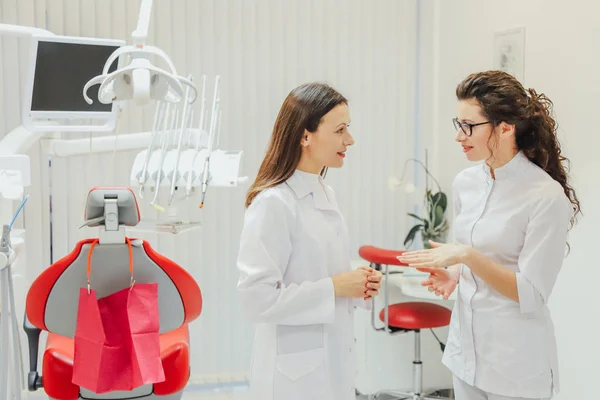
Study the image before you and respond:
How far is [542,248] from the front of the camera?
5.68 ft

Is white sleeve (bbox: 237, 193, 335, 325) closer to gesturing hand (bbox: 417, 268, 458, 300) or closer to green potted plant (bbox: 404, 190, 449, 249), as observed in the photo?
gesturing hand (bbox: 417, 268, 458, 300)

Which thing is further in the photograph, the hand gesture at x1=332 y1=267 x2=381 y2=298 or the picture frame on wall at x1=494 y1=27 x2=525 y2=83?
the picture frame on wall at x1=494 y1=27 x2=525 y2=83

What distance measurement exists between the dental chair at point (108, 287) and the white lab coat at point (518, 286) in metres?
0.80

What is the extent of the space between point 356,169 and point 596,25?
166 centimetres

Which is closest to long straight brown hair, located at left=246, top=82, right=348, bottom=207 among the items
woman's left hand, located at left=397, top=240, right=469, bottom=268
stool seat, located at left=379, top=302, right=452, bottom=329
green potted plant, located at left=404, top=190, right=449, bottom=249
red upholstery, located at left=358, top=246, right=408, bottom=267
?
woman's left hand, located at left=397, top=240, right=469, bottom=268

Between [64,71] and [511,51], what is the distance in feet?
6.66

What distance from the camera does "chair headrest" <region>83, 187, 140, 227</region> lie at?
1.76 m

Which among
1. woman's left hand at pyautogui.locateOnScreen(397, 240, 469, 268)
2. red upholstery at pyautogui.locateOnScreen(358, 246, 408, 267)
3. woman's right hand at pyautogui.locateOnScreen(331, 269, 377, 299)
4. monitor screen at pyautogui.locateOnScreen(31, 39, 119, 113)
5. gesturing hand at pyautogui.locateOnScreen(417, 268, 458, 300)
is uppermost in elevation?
monitor screen at pyautogui.locateOnScreen(31, 39, 119, 113)

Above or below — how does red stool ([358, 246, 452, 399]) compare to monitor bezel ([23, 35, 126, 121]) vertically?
below

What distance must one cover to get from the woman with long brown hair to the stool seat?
128 centimetres

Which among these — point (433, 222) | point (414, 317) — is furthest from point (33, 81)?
point (433, 222)

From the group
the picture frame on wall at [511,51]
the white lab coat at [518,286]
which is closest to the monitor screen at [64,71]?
the white lab coat at [518,286]

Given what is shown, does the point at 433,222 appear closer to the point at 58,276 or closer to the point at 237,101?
the point at 237,101

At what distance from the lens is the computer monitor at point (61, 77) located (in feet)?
7.04
